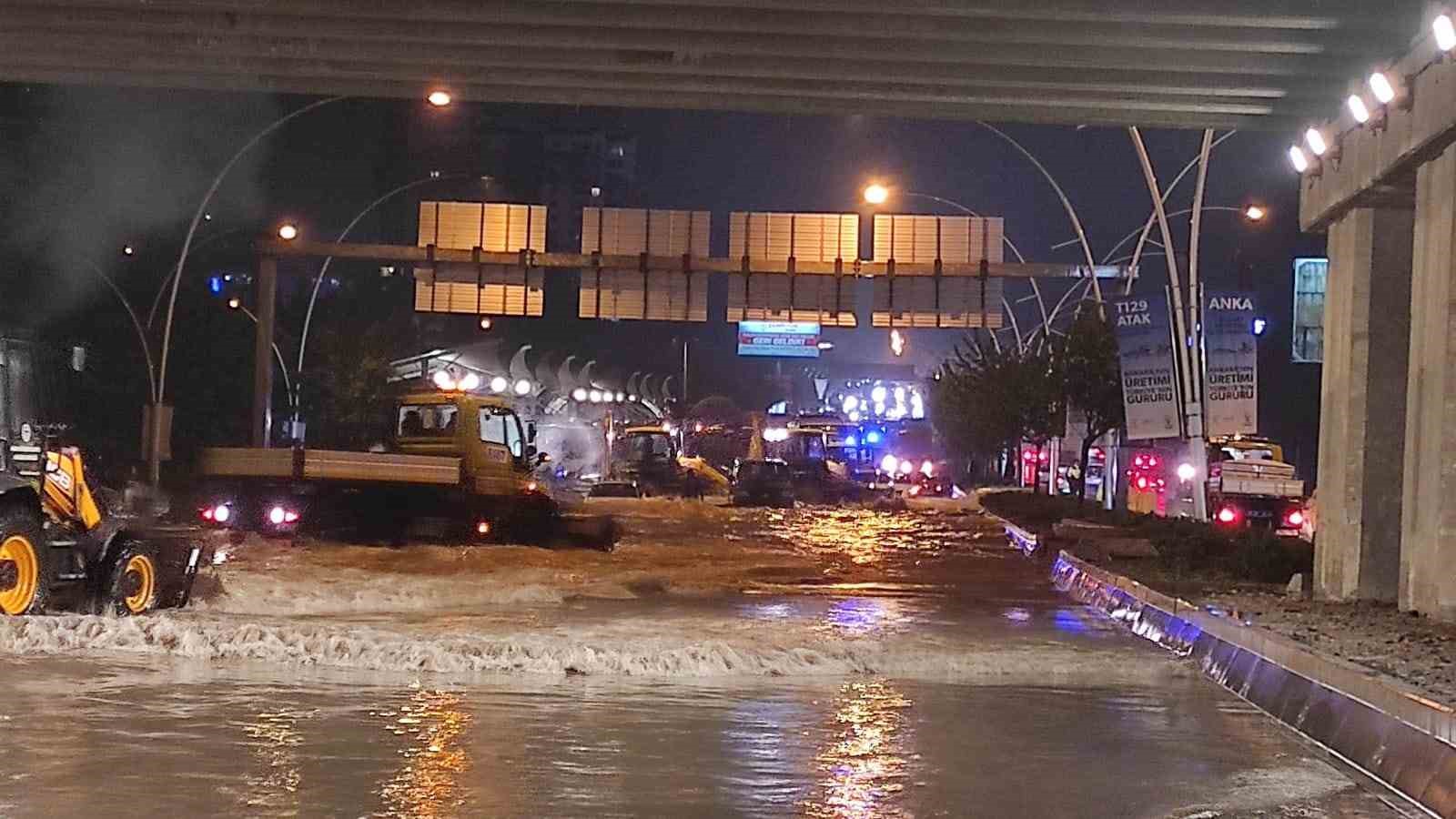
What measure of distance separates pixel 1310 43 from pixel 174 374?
45.5 m

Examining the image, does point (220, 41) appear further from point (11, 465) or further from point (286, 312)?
point (286, 312)

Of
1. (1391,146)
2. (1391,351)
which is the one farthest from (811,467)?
(1391,146)

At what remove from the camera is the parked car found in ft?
188

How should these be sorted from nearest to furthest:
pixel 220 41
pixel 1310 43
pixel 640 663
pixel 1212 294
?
pixel 640 663 → pixel 1310 43 → pixel 220 41 → pixel 1212 294

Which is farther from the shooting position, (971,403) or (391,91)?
(971,403)

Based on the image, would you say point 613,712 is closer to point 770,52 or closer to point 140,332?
point 770,52

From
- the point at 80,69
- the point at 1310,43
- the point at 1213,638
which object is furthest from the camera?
the point at 80,69

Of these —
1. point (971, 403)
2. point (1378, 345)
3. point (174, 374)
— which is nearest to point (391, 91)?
point (1378, 345)

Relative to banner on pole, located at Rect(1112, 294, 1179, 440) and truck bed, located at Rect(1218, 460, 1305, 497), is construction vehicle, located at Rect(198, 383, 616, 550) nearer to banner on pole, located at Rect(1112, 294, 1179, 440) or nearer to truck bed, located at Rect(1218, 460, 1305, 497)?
banner on pole, located at Rect(1112, 294, 1179, 440)

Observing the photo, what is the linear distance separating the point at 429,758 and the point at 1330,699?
6055 mm

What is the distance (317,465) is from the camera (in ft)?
92.8

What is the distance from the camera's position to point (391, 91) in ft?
76.8

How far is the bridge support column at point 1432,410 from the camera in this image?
1711 cm

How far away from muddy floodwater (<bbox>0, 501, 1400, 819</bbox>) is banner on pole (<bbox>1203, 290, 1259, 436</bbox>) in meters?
8.82
